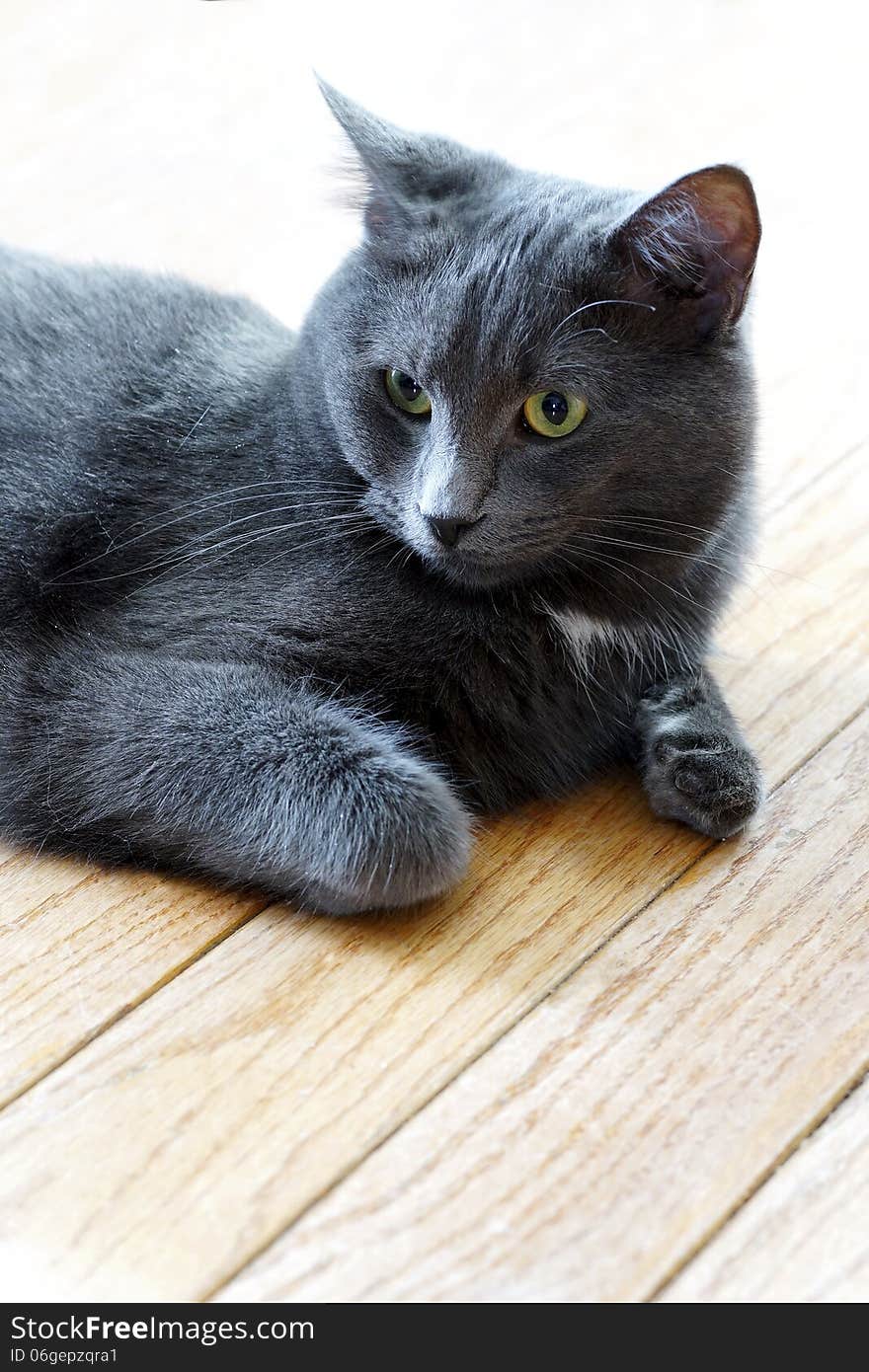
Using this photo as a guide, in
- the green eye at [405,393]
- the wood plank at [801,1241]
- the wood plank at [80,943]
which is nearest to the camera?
the wood plank at [801,1241]

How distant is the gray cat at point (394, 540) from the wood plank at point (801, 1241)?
1.21 ft

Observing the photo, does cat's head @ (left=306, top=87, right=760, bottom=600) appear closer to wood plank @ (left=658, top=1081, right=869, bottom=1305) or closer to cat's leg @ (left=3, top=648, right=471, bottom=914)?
cat's leg @ (left=3, top=648, right=471, bottom=914)

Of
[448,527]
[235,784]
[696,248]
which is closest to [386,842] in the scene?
[235,784]

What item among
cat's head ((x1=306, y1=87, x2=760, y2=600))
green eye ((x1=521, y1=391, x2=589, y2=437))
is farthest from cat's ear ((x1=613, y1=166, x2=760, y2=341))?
green eye ((x1=521, y1=391, x2=589, y2=437))

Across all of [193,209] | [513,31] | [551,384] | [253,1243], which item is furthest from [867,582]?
[513,31]

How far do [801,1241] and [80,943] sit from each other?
65cm

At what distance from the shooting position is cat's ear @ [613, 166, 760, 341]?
3.93 ft

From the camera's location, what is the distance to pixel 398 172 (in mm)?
1330

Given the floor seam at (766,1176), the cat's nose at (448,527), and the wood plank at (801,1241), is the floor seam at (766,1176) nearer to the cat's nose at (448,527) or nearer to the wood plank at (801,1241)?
the wood plank at (801,1241)

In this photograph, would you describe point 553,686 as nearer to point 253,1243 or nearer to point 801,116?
point 253,1243

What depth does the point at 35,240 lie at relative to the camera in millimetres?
2383

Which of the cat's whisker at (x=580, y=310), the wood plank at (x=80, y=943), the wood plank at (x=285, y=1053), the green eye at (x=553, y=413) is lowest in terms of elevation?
the wood plank at (x=80, y=943)

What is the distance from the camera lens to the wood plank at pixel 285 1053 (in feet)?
3.35

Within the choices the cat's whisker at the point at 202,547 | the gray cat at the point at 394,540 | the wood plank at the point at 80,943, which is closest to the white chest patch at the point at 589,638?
the gray cat at the point at 394,540
